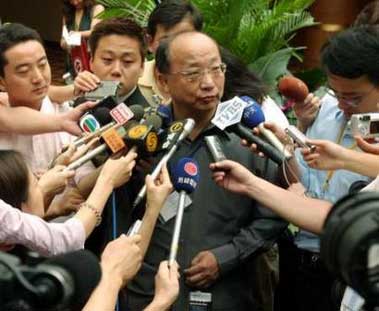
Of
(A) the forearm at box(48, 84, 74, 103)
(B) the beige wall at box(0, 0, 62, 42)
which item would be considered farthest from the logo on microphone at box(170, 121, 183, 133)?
(B) the beige wall at box(0, 0, 62, 42)

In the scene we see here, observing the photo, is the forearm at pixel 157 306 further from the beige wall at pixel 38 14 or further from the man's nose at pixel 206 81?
the beige wall at pixel 38 14

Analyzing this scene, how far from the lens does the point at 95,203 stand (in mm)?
2453

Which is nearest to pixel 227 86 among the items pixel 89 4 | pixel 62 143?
pixel 62 143

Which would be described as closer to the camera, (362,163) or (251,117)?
(362,163)

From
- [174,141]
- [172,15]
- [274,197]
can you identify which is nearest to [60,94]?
[172,15]

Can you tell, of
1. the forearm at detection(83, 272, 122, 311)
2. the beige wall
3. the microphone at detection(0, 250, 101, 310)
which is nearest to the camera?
the microphone at detection(0, 250, 101, 310)

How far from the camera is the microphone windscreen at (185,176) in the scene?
2.38 metres

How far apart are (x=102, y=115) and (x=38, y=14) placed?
27.7 ft

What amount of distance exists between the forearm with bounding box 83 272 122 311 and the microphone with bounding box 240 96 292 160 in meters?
0.67

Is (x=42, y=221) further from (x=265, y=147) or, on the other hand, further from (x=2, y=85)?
(x=2, y=85)

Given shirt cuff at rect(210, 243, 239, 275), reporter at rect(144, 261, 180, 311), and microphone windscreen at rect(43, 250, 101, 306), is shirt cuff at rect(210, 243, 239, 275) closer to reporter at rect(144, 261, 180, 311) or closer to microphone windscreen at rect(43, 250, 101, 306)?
reporter at rect(144, 261, 180, 311)

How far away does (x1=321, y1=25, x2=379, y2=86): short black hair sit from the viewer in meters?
2.58

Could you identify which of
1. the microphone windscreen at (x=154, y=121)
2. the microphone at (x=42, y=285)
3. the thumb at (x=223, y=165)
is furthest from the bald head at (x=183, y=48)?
the microphone at (x=42, y=285)

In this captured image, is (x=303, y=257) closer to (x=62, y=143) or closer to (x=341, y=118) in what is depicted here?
(x=341, y=118)
